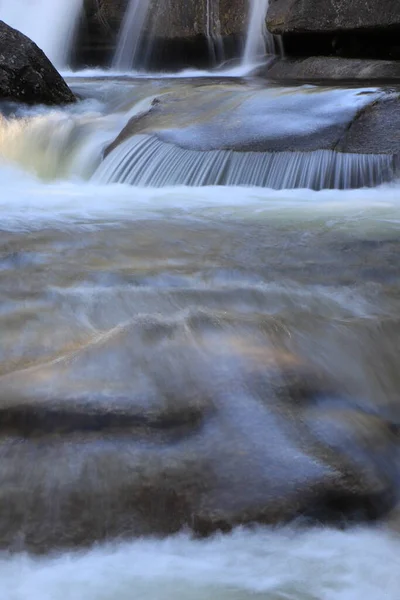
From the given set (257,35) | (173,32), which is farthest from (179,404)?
(173,32)

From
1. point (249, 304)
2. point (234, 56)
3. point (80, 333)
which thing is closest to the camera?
point (80, 333)

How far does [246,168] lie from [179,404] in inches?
170

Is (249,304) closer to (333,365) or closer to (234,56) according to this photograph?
(333,365)

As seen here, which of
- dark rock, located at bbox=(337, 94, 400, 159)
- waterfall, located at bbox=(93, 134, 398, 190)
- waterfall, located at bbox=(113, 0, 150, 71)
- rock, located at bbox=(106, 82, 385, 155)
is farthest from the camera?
waterfall, located at bbox=(113, 0, 150, 71)

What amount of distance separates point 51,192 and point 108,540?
461cm

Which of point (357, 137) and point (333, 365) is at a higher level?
point (333, 365)

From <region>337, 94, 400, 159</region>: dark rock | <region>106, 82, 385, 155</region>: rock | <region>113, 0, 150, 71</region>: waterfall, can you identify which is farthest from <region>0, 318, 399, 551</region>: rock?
<region>113, 0, 150, 71</region>: waterfall

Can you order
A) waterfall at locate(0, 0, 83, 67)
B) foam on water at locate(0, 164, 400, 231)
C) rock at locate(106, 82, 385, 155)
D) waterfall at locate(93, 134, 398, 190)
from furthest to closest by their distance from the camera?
waterfall at locate(0, 0, 83, 67) → rock at locate(106, 82, 385, 155) → waterfall at locate(93, 134, 398, 190) → foam on water at locate(0, 164, 400, 231)

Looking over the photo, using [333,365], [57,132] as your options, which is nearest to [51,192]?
[57,132]

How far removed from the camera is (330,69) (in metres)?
9.87

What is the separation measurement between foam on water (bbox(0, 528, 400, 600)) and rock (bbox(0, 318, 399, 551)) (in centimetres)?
5

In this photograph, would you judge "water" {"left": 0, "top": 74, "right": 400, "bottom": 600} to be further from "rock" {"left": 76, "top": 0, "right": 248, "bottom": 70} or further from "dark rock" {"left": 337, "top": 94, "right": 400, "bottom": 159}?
"rock" {"left": 76, "top": 0, "right": 248, "bottom": 70}

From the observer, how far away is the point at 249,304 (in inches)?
112

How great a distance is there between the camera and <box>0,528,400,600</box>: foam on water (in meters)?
1.59
